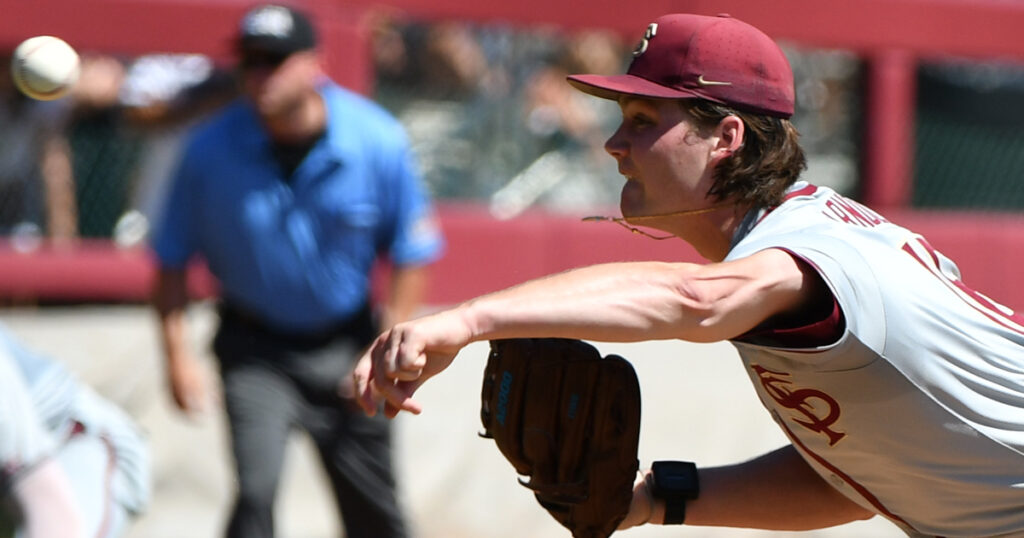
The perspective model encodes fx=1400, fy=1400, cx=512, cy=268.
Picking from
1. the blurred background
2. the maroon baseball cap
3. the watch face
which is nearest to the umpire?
the blurred background

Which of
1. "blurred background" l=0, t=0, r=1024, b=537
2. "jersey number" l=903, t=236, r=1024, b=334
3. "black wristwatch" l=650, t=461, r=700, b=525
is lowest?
"blurred background" l=0, t=0, r=1024, b=537

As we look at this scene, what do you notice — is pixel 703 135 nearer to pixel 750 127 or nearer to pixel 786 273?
pixel 750 127

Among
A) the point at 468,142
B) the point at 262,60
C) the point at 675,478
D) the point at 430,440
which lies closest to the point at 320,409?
the point at 262,60

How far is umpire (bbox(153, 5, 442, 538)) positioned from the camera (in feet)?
17.7

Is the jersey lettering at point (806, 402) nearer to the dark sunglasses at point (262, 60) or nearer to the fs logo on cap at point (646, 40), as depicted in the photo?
the fs logo on cap at point (646, 40)

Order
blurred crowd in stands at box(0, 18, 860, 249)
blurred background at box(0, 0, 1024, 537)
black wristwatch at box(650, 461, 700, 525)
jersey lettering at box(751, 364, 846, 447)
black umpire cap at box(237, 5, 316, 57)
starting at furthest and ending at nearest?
blurred crowd in stands at box(0, 18, 860, 249)
blurred background at box(0, 0, 1024, 537)
black umpire cap at box(237, 5, 316, 57)
black wristwatch at box(650, 461, 700, 525)
jersey lettering at box(751, 364, 846, 447)

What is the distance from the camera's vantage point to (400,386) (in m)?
2.32

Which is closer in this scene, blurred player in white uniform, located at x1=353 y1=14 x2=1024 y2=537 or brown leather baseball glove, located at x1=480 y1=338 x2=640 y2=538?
blurred player in white uniform, located at x1=353 y1=14 x2=1024 y2=537

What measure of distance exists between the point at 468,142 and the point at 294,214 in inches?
120

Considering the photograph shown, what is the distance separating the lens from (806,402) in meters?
2.78

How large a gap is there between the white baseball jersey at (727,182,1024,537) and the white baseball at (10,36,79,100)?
2.42 m

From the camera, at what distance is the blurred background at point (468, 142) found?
730 cm

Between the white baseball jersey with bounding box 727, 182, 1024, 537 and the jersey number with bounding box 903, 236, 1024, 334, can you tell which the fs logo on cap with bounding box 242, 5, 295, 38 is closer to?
the white baseball jersey with bounding box 727, 182, 1024, 537

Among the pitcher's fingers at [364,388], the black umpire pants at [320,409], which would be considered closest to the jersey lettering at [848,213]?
the pitcher's fingers at [364,388]
